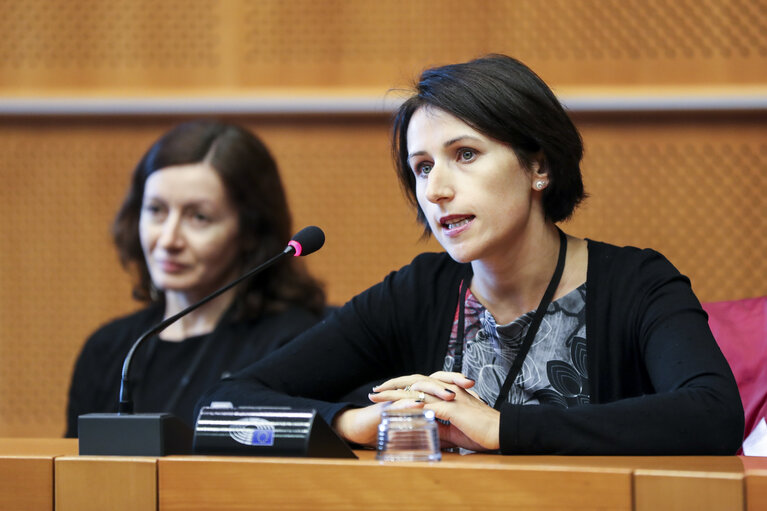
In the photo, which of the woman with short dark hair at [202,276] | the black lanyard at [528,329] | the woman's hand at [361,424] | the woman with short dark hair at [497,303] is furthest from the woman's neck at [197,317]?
the woman's hand at [361,424]

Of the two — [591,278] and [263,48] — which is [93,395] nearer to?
[263,48]

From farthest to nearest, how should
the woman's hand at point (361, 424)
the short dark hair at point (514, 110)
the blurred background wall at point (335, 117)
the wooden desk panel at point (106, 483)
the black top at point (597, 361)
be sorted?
the blurred background wall at point (335, 117) < the short dark hair at point (514, 110) < the woman's hand at point (361, 424) < the black top at point (597, 361) < the wooden desk panel at point (106, 483)

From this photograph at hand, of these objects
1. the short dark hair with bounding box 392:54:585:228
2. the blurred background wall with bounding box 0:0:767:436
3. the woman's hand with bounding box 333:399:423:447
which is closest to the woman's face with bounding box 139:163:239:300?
the blurred background wall with bounding box 0:0:767:436

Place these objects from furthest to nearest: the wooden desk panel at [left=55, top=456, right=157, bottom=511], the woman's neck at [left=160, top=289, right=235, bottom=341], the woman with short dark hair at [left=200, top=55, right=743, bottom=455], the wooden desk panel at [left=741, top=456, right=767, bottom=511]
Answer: the woman's neck at [left=160, top=289, right=235, bottom=341]
the woman with short dark hair at [left=200, top=55, right=743, bottom=455]
the wooden desk panel at [left=55, top=456, right=157, bottom=511]
the wooden desk panel at [left=741, top=456, right=767, bottom=511]

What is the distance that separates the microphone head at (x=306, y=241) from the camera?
1.51 m

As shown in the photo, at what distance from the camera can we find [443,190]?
154 centimetres

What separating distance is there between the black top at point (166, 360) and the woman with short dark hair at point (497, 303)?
0.66m

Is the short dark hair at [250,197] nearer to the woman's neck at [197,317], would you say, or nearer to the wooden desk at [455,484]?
the woman's neck at [197,317]

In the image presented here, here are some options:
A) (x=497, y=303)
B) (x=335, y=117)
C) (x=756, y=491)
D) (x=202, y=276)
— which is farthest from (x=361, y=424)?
(x=335, y=117)

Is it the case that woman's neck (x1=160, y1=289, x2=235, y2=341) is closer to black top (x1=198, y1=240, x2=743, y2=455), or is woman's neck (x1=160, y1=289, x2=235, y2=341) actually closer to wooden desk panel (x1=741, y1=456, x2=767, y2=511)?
black top (x1=198, y1=240, x2=743, y2=455)

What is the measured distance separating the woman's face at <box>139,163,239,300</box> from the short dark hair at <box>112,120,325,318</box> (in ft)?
0.11

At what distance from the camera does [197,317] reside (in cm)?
252

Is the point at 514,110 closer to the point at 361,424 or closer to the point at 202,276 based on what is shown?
the point at 361,424

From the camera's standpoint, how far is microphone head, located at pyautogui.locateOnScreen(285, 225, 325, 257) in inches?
59.3
